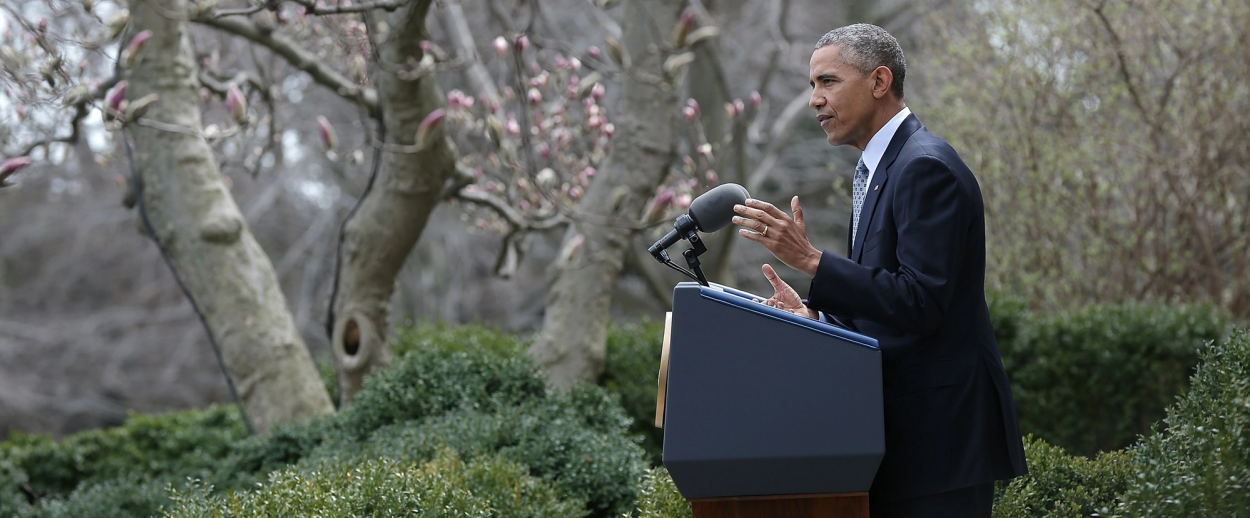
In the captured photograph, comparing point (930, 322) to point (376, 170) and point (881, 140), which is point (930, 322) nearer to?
point (881, 140)

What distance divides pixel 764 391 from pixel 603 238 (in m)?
3.93

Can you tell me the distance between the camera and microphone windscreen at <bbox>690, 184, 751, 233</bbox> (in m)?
2.16

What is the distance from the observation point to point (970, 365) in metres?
2.14

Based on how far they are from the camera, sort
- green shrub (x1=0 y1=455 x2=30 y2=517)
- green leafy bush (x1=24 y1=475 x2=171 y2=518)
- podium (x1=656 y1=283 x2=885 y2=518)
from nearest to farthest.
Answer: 1. podium (x1=656 y1=283 x2=885 y2=518)
2. green leafy bush (x1=24 y1=475 x2=171 y2=518)
3. green shrub (x1=0 y1=455 x2=30 y2=517)

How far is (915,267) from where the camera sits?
79.6 inches

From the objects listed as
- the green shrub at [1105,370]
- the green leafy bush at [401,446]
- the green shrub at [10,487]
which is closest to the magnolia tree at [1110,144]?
the green shrub at [1105,370]

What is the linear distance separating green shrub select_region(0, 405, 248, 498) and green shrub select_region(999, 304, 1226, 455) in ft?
16.4

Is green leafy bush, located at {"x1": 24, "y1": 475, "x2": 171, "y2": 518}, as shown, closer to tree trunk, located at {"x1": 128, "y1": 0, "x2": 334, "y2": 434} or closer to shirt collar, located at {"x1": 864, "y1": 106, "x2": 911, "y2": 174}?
tree trunk, located at {"x1": 128, "y1": 0, "x2": 334, "y2": 434}

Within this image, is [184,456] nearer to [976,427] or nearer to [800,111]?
[976,427]

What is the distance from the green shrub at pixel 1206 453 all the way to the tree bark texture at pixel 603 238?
3.64 metres

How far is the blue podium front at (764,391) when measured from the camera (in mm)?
1927

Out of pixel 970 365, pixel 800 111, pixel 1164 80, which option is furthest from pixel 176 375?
pixel 970 365

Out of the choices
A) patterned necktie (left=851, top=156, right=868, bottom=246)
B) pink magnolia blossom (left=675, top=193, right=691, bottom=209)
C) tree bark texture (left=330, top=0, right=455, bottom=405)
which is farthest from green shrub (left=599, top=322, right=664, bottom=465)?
patterned necktie (left=851, top=156, right=868, bottom=246)

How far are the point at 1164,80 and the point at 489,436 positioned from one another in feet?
18.4
